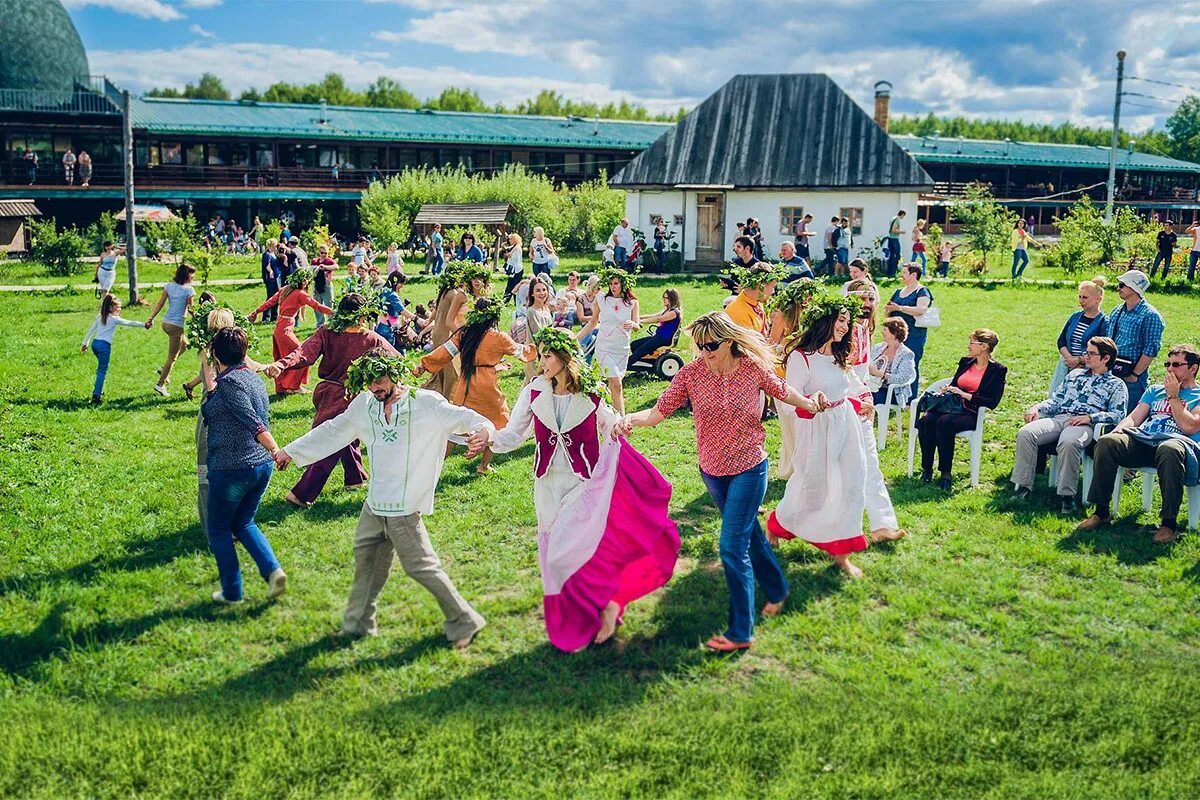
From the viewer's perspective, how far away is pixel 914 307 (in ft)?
35.6

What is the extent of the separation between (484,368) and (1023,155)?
58735mm

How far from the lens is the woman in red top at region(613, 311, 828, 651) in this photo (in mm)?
5895

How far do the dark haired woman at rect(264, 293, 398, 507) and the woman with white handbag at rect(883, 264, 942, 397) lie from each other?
570cm

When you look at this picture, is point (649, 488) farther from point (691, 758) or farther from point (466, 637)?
point (691, 758)

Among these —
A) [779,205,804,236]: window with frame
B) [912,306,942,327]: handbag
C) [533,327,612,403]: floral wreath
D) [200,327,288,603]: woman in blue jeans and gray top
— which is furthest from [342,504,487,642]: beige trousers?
[779,205,804,236]: window with frame

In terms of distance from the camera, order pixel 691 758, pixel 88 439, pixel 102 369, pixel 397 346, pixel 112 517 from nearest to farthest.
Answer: pixel 691 758
pixel 112 517
pixel 88 439
pixel 102 369
pixel 397 346

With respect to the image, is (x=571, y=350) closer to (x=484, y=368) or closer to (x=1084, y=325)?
(x=484, y=368)

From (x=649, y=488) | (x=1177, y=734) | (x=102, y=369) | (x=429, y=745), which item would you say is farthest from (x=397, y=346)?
(x=1177, y=734)

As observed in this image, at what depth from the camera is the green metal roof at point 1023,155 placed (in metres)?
55.6

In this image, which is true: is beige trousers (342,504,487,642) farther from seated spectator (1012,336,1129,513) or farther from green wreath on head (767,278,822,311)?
seated spectator (1012,336,1129,513)

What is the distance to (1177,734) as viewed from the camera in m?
4.98

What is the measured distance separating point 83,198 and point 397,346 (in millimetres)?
33579

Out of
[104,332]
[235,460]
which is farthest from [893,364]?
[104,332]

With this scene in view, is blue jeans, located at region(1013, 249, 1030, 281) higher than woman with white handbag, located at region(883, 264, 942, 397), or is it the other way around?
blue jeans, located at region(1013, 249, 1030, 281)
